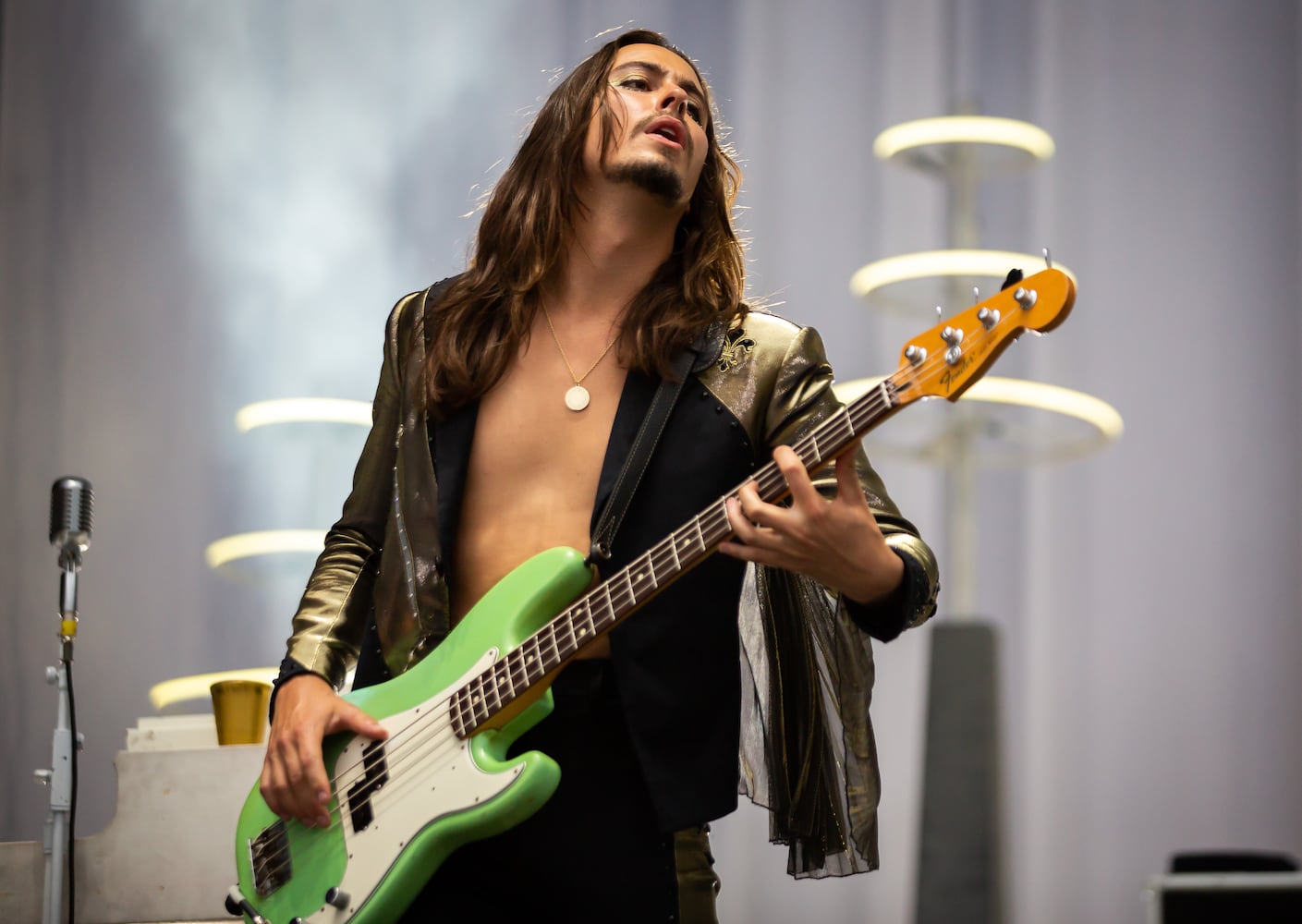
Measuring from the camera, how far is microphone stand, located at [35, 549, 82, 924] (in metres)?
2.14

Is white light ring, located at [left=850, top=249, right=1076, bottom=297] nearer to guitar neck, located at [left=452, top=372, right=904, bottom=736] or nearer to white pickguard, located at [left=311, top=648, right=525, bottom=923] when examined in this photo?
guitar neck, located at [left=452, top=372, right=904, bottom=736]

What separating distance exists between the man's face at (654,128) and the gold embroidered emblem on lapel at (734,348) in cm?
20

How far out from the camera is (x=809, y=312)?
178 inches

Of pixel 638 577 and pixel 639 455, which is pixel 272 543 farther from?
pixel 638 577

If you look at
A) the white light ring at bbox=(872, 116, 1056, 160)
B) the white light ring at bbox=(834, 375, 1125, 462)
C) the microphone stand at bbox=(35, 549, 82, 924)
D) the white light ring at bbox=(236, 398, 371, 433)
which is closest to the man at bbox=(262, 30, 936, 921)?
the microphone stand at bbox=(35, 549, 82, 924)

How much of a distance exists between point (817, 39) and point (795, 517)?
3641 mm

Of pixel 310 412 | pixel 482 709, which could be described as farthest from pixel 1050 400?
pixel 482 709

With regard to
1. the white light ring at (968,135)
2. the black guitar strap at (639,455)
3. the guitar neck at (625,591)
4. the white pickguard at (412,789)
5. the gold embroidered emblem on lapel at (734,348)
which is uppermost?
the white light ring at (968,135)

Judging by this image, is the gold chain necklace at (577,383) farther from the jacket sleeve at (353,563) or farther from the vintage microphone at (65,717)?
the vintage microphone at (65,717)

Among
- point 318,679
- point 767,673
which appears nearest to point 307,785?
point 318,679

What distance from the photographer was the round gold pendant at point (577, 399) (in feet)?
5.36

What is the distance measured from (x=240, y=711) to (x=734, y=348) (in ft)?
4.25

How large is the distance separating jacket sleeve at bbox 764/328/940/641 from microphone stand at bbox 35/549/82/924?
125 cm

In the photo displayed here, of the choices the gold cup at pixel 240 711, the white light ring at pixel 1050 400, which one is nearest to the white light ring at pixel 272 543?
the gold cup at pixel 240 711
